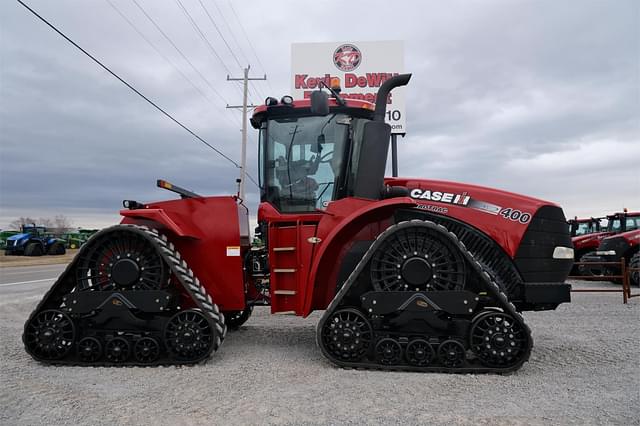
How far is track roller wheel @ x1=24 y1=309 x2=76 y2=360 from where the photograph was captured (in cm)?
482

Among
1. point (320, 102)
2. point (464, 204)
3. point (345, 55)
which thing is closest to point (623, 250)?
point (345, 55)

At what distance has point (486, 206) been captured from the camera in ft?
16.1

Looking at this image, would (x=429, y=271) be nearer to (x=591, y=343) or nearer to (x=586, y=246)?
(x=591, y=343)

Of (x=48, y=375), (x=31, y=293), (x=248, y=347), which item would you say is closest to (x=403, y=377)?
(x=248, y=347)

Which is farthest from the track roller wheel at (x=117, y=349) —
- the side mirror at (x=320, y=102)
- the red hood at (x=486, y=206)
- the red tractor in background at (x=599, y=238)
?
the red tractor in background at (x=599, y=238)

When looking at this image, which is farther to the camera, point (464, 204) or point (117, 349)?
point (464, 204)

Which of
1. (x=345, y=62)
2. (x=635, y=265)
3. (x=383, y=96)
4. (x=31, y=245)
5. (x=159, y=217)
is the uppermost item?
(x=345, y=62)

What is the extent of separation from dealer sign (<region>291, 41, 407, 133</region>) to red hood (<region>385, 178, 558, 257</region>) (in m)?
11.9

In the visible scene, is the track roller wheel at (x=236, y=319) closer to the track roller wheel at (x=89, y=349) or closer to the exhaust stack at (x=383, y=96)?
the track roller wheel at (x=89, y=349)

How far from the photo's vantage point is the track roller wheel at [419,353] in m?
4.47

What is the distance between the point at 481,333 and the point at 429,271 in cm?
75

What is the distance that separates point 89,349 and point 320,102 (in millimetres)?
3428

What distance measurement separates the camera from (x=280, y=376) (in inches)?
172

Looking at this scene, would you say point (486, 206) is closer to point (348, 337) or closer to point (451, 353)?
point (451, 353)
